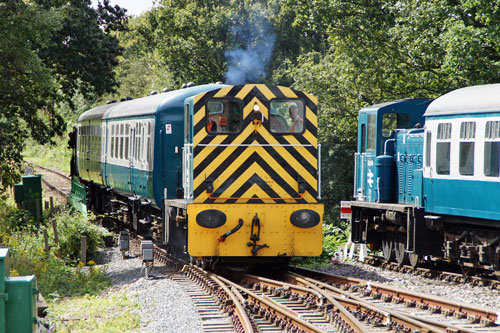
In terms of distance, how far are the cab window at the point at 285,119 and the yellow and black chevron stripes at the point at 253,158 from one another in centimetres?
7

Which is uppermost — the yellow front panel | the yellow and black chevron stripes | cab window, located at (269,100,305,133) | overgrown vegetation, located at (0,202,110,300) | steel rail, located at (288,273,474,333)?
cab window, located at (269,100,305,133)

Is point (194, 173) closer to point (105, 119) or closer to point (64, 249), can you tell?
point (64, 249)

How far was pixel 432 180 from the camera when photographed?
39.8 feet

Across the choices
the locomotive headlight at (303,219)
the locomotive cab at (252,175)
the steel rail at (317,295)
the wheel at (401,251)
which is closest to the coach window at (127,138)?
the locomotive cab at (252,175)

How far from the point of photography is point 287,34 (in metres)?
37.4

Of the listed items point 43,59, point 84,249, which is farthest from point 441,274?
point 43,59

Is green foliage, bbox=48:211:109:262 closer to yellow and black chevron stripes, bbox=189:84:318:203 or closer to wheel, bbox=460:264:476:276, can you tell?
yellow and black chevron stripes, bbox=189:84:318:203

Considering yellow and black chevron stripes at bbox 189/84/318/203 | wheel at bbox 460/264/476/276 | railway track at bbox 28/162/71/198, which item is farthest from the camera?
railway track at bbox 28/162/71/198

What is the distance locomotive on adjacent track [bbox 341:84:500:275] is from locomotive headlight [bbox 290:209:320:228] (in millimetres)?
2305

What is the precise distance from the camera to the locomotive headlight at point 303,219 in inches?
434

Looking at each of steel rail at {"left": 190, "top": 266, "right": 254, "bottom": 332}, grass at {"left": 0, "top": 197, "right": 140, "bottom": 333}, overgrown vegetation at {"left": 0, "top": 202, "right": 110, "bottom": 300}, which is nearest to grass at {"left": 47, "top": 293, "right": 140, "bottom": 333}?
grass at {"left": 0, "top": 197, "right": 140, "bottom": 333}

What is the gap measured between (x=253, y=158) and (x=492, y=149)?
11.6 ft

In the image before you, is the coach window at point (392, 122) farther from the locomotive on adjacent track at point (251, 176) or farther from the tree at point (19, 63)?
the tree at point (19, 63)

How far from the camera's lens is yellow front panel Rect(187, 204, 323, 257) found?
10.9 meters
